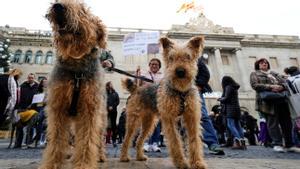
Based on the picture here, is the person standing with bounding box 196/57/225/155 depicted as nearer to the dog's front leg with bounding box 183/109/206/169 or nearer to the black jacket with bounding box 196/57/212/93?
the black jacket with bounding box 196/57/212/93

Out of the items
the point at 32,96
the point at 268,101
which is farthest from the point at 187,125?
the point at 32,96

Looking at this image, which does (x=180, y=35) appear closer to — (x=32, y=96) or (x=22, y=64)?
(x=22, y=64)

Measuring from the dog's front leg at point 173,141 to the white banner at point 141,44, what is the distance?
20.4ft

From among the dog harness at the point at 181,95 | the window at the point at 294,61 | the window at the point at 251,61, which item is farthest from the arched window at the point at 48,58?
the window at the point at 294,61

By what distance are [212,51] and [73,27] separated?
3975 cm

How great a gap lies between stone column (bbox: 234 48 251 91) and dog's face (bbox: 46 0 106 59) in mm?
38207

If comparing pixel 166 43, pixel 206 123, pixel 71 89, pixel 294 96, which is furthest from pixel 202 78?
pixel 71 89

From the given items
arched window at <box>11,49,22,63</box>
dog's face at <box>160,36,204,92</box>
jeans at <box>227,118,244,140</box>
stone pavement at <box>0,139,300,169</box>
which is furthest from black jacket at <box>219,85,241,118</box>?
arched window at <box>11,49,22,63</box>

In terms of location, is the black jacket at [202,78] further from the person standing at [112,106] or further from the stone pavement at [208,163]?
the person standing at [112,106]

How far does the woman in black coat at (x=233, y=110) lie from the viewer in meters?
8.70

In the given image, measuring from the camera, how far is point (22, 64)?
120 feet

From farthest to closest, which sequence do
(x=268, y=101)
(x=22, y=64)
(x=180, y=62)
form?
(x=22, y=64) → (x=268, y=101) → (x=180, y=62)

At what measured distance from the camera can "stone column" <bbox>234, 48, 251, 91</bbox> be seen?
3816 centimetres

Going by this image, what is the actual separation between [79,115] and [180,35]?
123ft
